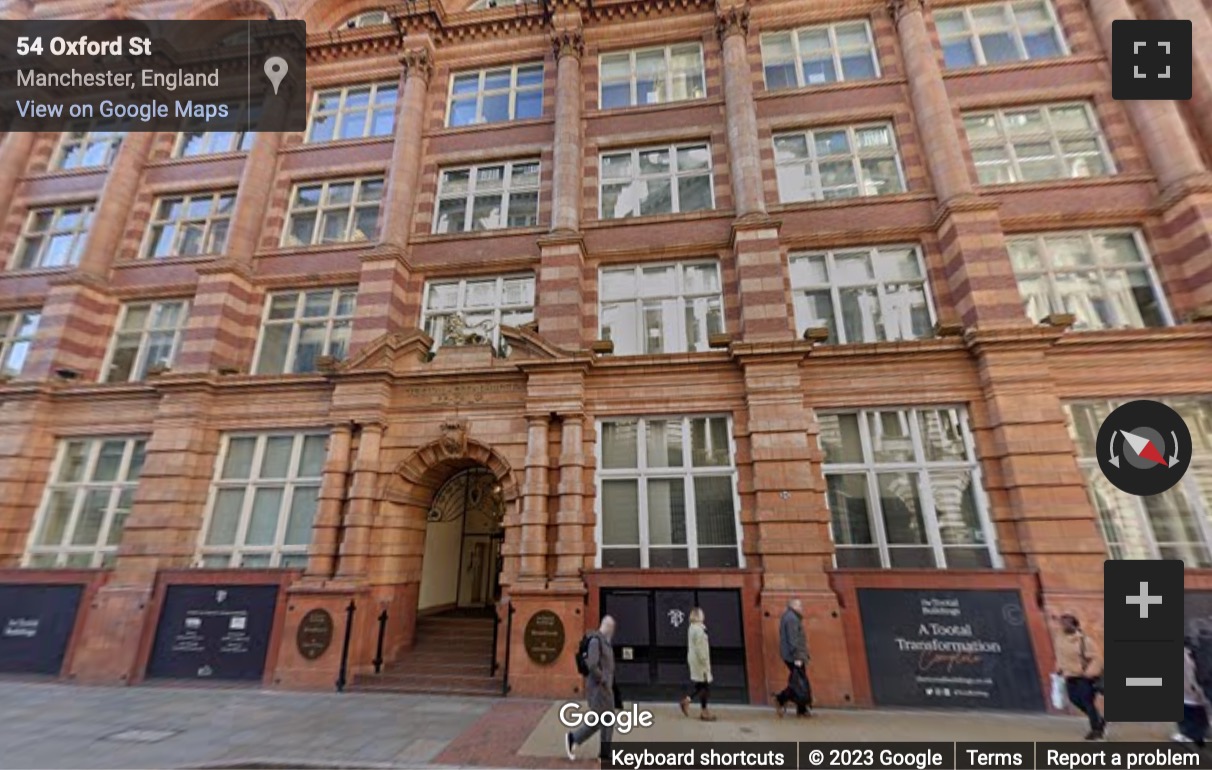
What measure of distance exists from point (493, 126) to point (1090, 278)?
15318 millimetres

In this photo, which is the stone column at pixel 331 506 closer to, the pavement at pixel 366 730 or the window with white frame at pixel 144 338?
the pavement at pixel 366 730

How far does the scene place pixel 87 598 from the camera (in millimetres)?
11398

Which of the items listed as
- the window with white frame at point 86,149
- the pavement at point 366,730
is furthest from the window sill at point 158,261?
the pavement at point 366,730

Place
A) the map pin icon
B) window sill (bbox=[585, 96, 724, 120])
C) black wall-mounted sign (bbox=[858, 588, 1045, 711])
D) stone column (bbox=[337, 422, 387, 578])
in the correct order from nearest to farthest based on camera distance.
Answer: black wall-mounted sign (bbox=[858, 588, 1045, 711]), stone column (bbox=[337, 422, 387, 578]), window sill (bbox=[585, 96, 724, 120]), the map pin icon

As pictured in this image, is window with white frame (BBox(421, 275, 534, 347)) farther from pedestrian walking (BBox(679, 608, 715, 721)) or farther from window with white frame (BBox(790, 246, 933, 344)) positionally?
pedestrian walking (BBox(679, 608, 715, 721))

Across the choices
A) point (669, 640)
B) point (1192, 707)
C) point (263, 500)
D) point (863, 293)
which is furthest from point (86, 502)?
point (1192, 707)

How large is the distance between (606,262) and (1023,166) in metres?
10.4

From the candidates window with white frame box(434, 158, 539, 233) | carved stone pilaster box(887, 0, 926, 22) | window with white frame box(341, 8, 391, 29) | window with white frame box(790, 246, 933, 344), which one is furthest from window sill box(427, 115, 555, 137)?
carved stone pilaster box(887, 0, 926, 22)

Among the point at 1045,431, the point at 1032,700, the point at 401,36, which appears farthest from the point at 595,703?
the point at 401,36

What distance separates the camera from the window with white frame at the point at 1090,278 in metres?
11.0

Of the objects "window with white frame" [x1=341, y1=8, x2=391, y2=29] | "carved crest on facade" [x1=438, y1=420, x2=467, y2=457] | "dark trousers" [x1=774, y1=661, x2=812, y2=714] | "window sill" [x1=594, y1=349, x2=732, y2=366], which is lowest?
"dark trousers" [x1=774, y1=661, x2=812, y2=714]

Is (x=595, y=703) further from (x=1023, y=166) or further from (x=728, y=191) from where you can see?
(x=1023, y=166)

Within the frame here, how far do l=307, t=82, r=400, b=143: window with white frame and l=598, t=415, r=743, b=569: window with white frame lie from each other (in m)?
12.2

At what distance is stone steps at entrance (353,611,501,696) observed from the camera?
32.4ft
